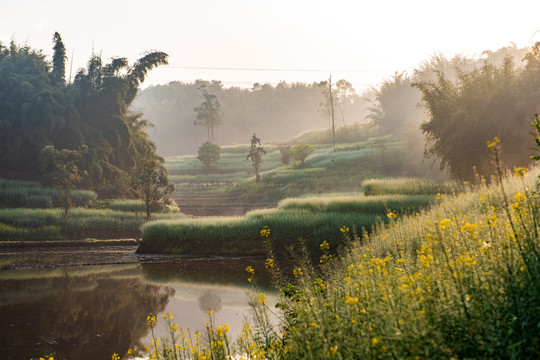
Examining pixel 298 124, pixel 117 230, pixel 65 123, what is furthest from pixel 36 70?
pixel 298 124

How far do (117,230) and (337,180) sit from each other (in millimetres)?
22239

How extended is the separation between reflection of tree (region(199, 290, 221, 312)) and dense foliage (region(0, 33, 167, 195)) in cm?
2641

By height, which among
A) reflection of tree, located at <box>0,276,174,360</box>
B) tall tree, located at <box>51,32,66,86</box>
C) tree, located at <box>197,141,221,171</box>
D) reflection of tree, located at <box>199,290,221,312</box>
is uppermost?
tall tree, located at <box>51,32,66,86</box>

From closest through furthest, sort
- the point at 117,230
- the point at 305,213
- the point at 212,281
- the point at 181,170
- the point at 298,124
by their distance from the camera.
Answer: the point at 212,281
the point at 305,213
the point at 117,230
the point at 181,170
the point at 298,124

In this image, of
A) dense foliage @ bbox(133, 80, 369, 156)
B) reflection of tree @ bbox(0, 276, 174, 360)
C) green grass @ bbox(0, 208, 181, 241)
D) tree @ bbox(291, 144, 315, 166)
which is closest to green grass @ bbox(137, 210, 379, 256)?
reflection of tree @ bbox(0, 276, 174, 360)

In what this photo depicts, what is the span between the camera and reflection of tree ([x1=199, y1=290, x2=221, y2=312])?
11875 mm

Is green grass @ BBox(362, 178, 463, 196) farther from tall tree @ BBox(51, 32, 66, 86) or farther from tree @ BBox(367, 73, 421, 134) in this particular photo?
tree @ BBox(367, 73, 421, 134)

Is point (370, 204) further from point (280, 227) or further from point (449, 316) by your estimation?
point (449, 316)

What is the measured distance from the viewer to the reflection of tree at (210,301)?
11.9 meters

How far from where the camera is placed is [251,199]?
44.7 m

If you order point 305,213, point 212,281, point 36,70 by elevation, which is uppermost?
point 36,70

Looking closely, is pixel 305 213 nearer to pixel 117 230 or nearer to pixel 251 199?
pixel 117 230

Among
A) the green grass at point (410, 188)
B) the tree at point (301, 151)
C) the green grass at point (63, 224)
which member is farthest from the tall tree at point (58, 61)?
the green grass at point (410, 188)

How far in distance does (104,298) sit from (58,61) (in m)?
39.8
